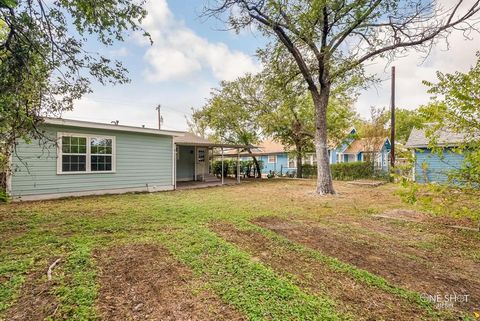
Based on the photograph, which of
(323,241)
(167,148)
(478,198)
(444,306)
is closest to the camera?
(444,306)

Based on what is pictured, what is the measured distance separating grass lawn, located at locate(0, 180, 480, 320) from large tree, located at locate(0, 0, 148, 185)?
2093mm

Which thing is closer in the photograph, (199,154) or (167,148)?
(167,148)

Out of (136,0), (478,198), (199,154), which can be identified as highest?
(136,0)

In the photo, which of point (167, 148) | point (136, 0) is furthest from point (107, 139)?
point (136, 0)

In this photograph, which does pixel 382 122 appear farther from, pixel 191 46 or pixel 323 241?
pixel 323 241

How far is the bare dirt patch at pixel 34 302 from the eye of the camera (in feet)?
6.75

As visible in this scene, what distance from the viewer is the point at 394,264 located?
3213mm

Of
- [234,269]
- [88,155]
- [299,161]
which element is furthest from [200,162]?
[234,269]

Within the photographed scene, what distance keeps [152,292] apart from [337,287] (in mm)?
1918

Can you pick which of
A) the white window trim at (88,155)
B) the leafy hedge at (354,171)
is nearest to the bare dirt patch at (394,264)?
the white window trim at (88,155)

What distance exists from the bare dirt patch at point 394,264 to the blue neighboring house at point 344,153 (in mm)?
14627

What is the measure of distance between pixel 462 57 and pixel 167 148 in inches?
459

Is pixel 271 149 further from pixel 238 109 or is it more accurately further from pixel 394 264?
pixel 394 264

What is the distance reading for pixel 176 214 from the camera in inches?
235
